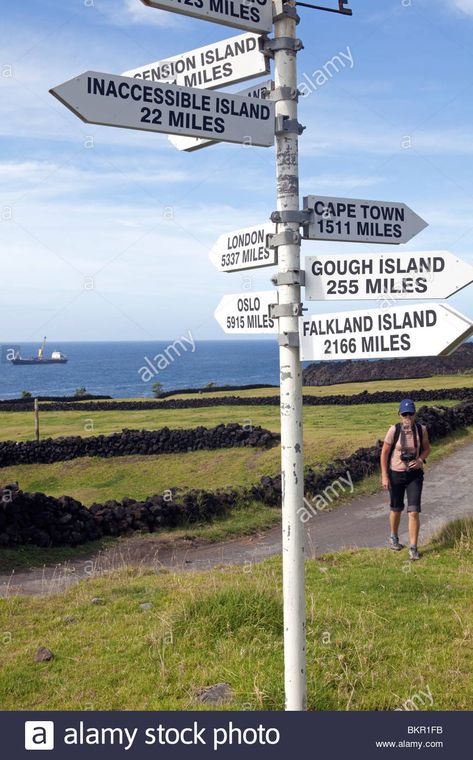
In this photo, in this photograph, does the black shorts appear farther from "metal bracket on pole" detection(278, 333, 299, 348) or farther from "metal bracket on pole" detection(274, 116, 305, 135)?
"metal bracket on pole" detection(274, 116, 305, 135)

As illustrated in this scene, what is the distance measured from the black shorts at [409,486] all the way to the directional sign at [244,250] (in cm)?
561

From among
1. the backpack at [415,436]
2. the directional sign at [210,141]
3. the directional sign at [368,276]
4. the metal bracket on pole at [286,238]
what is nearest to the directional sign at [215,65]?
the directional sign at [210,141]

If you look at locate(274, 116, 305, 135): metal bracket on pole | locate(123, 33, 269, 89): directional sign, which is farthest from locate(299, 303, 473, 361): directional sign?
locate(123, 33, 269, 89): directional sign

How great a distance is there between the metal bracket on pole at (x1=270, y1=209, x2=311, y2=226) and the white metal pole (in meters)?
0.02

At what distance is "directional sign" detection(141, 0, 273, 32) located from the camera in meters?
3.89

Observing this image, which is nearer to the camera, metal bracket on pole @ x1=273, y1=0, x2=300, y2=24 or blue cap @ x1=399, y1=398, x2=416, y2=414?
metal bracket on pole @ x1=273, y1=0, x2=300, y2=24

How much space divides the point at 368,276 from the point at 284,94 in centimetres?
110

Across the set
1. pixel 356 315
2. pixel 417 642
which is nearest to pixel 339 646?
pixel 417 642

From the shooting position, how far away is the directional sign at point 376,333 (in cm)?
369

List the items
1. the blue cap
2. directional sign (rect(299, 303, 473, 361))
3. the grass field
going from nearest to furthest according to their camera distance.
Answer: directional sign (rect(299, 303, 473, 361)), the blue cap, the grass field

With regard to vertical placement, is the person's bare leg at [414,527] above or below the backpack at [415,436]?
below

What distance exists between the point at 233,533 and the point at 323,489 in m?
3.18

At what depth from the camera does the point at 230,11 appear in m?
3.95

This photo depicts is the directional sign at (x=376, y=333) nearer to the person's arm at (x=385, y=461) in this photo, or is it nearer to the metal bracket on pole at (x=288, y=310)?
the metal bracket on pole at (x=288, y=310)
